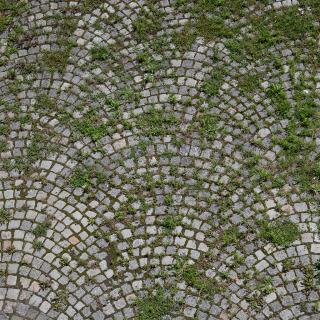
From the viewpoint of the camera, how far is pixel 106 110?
10109mm

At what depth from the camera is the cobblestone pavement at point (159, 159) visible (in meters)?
8.77

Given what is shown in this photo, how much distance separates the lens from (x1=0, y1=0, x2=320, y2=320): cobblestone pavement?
8.77 meters

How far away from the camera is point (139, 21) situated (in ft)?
35.7

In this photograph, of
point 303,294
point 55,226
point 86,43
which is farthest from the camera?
point 86,43

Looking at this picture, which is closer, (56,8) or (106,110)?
(106,110)

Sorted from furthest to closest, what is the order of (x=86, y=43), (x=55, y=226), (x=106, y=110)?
(x=86, y=43)
(x=106, y=110)
(x=55, y=226)

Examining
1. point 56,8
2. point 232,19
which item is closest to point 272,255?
point 232,19

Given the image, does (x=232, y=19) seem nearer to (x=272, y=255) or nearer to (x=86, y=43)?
(x=86, y=43)

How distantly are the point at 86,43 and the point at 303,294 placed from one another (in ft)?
17.6

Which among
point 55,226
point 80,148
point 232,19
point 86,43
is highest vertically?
point 232,19

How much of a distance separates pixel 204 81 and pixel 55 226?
327cm

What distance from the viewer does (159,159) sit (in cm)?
966

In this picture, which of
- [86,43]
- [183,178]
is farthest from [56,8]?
[183,178]

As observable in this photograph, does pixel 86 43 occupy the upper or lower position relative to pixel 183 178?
upper
